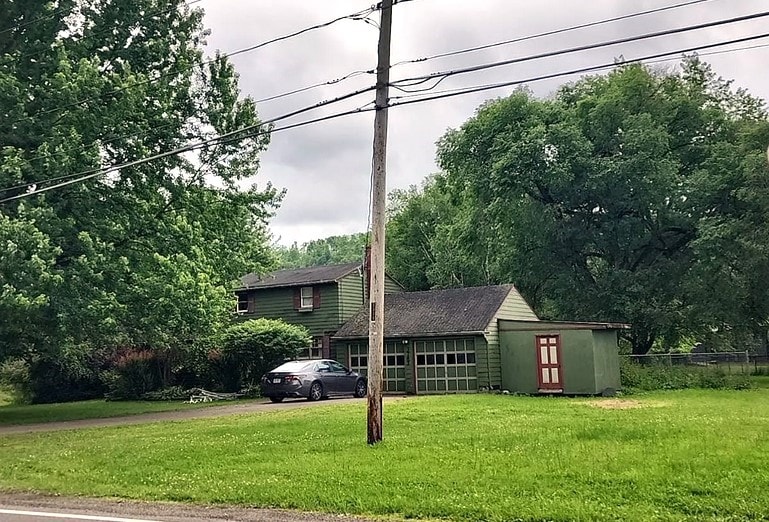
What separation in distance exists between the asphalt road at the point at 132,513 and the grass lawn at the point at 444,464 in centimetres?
31

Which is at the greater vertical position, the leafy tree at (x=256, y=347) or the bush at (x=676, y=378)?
the leafy tree at (x=256, y=347)

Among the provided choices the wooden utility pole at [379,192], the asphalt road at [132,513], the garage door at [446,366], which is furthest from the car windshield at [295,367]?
the asphalt road at [132,513]

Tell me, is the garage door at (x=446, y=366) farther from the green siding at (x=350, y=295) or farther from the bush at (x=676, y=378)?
the bush at (x=676, y=378)

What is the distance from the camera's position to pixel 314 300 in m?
32.3

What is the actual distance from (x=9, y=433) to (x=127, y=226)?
590 cm

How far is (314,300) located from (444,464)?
904 inches

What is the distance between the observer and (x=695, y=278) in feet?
107

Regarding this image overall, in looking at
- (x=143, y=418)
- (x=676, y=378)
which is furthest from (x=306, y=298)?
(x=676, y=378)

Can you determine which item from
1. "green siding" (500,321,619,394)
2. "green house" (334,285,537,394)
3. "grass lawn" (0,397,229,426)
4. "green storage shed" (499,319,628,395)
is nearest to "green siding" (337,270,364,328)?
"green house" (334,285,537,394)

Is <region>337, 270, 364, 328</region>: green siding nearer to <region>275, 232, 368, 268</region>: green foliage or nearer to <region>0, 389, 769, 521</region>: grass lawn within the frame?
<region>0, 389, 769, 521</region>: grass lawn

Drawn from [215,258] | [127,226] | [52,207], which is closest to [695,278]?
[215,258]

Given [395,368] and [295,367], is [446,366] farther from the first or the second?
[295,367]

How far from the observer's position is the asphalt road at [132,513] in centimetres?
766

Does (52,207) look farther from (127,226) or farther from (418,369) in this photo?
(418,369)
